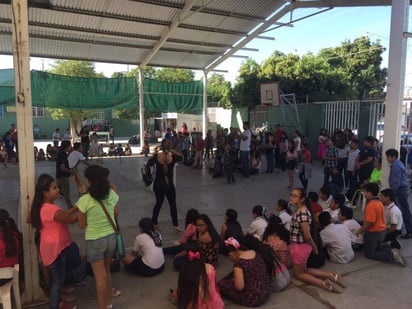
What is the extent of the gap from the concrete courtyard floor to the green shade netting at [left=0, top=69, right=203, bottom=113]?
5074 millimetres

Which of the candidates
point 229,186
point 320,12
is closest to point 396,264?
point 229,186

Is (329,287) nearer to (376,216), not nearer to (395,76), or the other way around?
(376,216)

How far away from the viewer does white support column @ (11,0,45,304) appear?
3283 millimetres

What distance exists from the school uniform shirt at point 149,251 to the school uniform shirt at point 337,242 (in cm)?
211

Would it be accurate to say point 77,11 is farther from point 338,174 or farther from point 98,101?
point 338,174

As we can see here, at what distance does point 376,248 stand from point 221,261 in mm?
2078

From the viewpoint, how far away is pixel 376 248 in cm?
469

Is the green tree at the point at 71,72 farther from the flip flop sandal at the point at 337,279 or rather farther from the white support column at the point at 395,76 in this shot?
the flip flop sandal at the point at 337,279

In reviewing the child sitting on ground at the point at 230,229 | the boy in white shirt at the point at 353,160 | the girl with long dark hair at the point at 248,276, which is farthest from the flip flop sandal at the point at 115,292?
the boy in white shirt at the point at 353,160

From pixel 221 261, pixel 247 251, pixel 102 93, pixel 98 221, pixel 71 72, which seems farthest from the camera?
pixel 71 72

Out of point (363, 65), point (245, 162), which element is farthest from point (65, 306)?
point (363, 65)

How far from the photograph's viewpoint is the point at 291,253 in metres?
4.04

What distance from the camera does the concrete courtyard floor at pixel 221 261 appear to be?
3600 mm

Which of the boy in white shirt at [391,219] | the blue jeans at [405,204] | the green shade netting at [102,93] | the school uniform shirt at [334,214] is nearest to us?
the boy in white shirt at [391,219]
